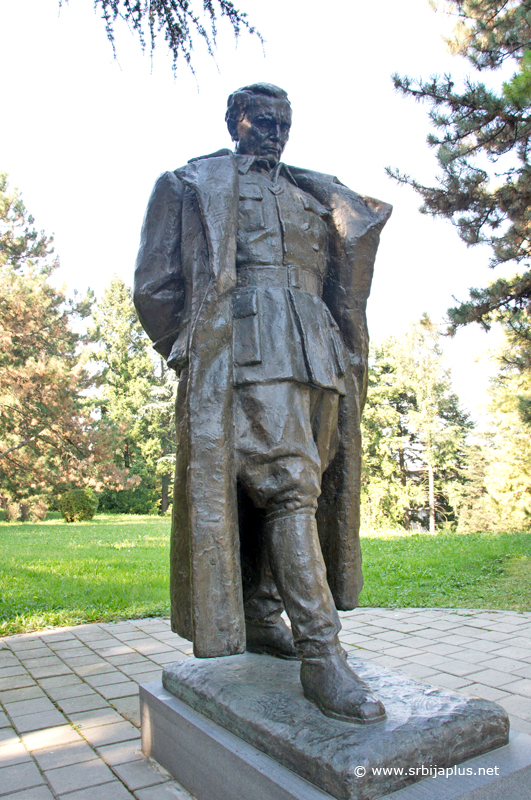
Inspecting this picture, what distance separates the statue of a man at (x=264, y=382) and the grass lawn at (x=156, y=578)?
11.5 ft

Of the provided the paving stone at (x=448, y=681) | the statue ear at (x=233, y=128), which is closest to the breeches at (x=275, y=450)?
the statue ear at (x=233, y=128)

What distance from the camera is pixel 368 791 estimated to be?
1.87 metres

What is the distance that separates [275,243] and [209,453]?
1036mm

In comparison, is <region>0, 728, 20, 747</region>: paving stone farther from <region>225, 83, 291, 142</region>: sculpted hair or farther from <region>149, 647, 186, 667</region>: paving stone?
<region>225, 83, 291, 142</region>: sculpted hair

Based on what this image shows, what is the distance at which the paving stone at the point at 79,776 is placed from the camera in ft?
8.39

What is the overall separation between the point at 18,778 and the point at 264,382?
191 cm

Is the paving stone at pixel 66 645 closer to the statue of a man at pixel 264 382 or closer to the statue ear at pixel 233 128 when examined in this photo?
the statue of a man at pixel 264 382

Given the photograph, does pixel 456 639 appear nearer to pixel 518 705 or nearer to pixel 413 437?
pixel 518 705

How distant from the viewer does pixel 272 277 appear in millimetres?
2871

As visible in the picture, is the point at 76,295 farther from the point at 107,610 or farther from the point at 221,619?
the point at 221,619

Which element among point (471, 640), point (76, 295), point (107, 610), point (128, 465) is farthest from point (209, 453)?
point (128, 465)

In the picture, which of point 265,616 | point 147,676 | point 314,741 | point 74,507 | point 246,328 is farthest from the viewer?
point 74,507

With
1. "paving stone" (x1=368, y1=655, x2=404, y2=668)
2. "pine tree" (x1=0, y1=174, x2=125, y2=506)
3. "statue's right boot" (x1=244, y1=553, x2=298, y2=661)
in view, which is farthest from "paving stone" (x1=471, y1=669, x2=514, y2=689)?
"pine tree" (x1=0, y1=174, x2=125, y2=506)

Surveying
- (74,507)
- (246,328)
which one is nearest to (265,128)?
(246,328)
